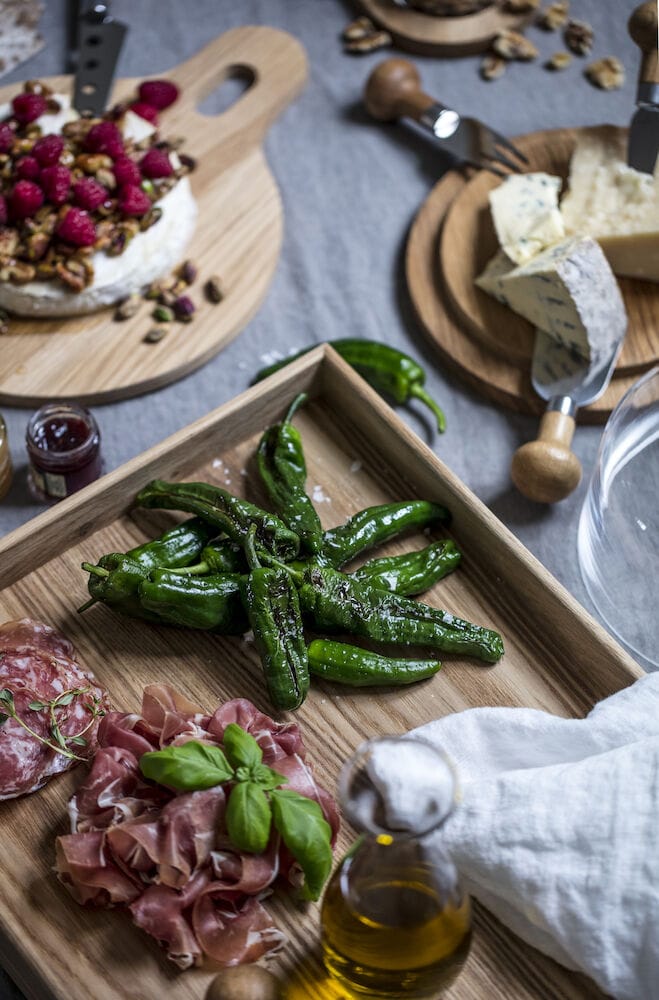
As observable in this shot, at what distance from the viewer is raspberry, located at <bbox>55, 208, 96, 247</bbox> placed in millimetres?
2404

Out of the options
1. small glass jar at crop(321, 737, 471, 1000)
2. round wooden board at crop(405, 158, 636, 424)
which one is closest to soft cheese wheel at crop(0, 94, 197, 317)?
round wooden board at crop(405, 158, 636, 424)

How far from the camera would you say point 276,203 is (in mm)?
2754

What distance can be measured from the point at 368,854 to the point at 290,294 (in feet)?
5.26

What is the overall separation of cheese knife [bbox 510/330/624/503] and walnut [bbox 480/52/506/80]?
945 mm

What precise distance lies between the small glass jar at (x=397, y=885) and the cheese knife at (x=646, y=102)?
5.63 feet

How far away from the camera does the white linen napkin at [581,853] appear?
5.22 feet

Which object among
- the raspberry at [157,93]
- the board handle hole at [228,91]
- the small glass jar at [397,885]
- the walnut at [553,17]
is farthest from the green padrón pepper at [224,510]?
the walnut at [553,17]

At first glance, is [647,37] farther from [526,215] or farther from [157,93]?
[157,93]

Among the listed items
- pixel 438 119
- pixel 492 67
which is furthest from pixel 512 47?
pixel 438 119

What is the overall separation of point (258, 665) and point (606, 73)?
2.03 metres

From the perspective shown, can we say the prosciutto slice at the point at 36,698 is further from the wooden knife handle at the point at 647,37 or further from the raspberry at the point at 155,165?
the wooden knife handle at the point at 647,37

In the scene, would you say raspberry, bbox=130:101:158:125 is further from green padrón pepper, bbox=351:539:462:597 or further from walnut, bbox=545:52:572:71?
green padrón pepper, bbox=351:539:462:597

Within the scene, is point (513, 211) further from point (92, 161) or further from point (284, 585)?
point (284, 585)

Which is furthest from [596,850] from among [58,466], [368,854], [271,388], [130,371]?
[130,371]
